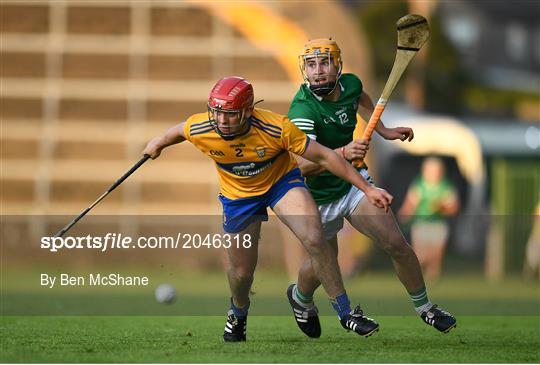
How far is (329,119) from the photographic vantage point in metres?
10.0

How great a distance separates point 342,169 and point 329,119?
2.89 feet

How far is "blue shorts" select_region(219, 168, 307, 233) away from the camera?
31.6ft

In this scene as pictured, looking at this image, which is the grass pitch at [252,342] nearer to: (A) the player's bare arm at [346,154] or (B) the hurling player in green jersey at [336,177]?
(B) the hurling player in green jersey at [336,177]

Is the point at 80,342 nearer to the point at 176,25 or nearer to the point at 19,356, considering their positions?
the point at 19,356

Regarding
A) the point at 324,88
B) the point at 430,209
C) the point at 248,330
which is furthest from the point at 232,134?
the point at 430,209

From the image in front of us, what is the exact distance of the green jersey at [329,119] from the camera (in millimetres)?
9963

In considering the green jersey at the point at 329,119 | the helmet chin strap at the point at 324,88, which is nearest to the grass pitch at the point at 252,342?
the green jersey at the point at 329,119

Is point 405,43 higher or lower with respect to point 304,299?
higher

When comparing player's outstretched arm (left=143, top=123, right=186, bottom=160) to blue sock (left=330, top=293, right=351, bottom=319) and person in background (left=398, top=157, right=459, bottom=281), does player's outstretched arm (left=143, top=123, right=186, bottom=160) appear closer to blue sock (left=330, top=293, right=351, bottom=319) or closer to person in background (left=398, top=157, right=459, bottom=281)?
blue sock (left=330, top=293, right=351, bottom=319)

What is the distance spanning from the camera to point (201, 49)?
22562 mm

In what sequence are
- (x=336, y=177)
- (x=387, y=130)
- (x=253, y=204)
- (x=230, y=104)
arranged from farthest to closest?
(x=387, y=130) < (x=336, y=177) < (x=253, y=204) < (x=230, y=104)

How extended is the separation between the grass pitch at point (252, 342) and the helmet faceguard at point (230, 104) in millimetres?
1612

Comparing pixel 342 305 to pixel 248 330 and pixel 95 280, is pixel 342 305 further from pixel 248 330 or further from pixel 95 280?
pixel 95 280

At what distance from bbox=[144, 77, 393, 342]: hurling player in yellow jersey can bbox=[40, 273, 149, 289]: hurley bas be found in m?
5.79
